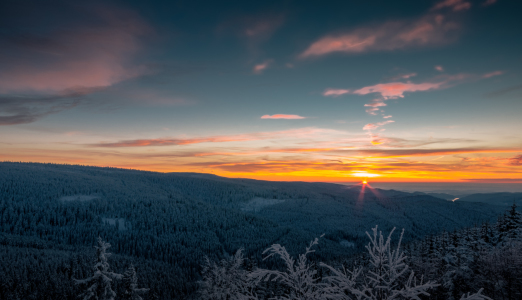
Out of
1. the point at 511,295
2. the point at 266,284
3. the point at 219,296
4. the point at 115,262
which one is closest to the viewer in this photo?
the point at 511,295

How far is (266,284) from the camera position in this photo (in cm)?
4244

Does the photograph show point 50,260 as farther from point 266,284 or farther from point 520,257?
point 520,257

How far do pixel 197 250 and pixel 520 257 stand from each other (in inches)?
6456

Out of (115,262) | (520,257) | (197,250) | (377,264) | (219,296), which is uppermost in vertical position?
(377,264)

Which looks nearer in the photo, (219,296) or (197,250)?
(219,296)

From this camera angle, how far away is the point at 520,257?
24.8 m

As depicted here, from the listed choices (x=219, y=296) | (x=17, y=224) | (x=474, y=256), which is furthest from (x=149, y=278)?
(x=17, y=224)

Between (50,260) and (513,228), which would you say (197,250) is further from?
(513,228)

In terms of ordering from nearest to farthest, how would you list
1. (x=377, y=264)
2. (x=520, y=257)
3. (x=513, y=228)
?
(x=377, y=264)
(x=520, y=257)
(x=513, y=228)

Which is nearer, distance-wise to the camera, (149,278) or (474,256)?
(474,256)

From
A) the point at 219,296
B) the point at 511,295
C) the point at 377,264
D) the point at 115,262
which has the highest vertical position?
the point at 377,264

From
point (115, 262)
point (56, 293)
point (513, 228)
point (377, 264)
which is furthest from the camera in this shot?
point (115, 262)

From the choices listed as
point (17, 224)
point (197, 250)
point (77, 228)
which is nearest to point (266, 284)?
point (197, 250)

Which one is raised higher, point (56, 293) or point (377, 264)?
point (377, 264)
